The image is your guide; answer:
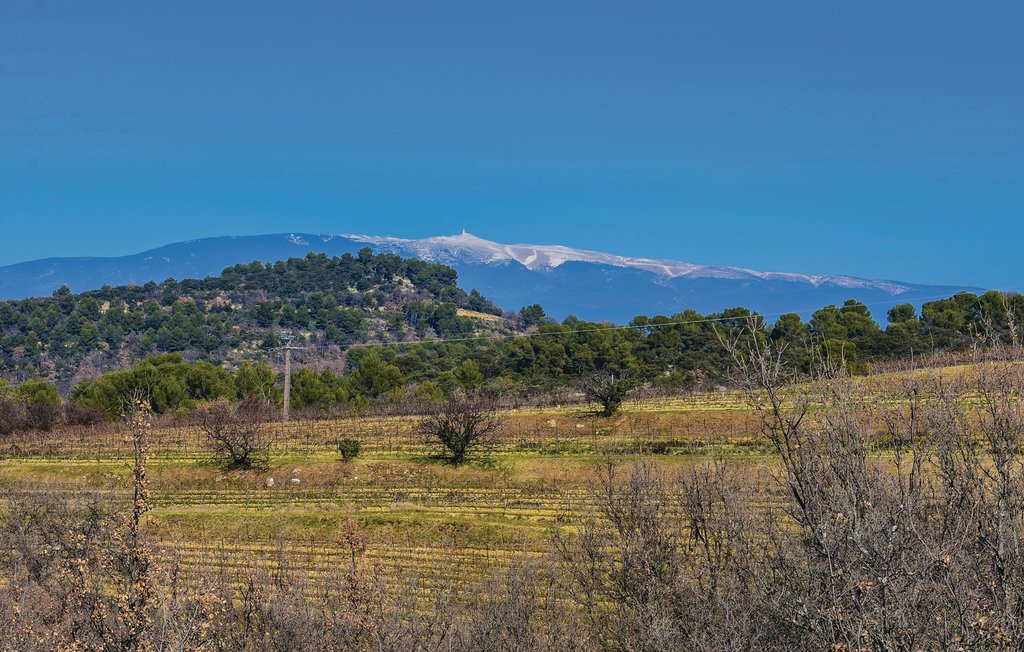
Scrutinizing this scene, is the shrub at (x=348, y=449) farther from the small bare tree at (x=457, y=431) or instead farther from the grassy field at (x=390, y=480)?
the small bare tree at (x=457, y=431)

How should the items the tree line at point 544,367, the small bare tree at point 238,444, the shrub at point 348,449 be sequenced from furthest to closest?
the tree line at point 544,367 → the small bare tree at point 238,444 → the shrub at point 348,449

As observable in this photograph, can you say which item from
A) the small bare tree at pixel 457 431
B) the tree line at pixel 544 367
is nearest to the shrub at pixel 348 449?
the small bare tree at pixel 457 431

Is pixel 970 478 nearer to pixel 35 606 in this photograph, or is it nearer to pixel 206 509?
pixel 35 606

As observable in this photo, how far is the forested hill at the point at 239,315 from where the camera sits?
12331 centimetres

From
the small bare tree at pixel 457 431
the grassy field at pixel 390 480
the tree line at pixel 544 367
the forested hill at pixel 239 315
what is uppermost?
the forested hill at pixel 239 315

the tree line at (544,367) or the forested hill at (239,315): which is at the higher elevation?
the forested hill at (239,315)

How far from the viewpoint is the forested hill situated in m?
123

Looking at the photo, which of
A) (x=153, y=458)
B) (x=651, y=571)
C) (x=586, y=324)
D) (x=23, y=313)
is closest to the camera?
(x=651, y=571)

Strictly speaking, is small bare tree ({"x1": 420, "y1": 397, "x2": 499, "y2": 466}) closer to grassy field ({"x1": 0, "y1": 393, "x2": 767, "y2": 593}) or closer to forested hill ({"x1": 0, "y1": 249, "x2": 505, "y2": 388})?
grassy field ({"x1": 0, "y1": 393, "x2": 767, "y2": 593})

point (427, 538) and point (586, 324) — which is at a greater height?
point (586, 324)

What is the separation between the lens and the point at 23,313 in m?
139

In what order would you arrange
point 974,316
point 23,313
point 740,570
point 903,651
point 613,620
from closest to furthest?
point 903,651, point 740,570, point 613,620, point 974,316, point 23,313

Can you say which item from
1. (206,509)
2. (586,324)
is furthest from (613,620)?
(586,324)

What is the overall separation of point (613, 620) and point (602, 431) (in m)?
27.3
